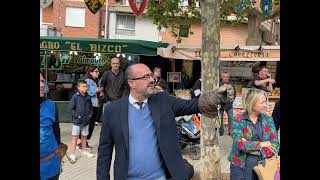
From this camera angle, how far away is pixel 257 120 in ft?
16.7

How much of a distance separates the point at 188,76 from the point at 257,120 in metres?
12.3

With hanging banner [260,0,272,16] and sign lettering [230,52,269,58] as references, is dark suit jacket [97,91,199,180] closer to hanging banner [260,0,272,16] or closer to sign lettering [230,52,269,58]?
hanging banner [260,0,272,16]

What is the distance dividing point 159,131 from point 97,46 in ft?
32.2

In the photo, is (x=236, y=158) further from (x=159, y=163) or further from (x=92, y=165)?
(x=92, y=165)

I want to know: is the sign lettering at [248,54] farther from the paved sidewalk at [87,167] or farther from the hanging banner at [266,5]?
the paved sidewalk at [87,167]

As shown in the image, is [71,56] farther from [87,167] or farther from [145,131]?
[145,131]

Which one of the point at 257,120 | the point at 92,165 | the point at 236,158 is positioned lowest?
the point at 92,165

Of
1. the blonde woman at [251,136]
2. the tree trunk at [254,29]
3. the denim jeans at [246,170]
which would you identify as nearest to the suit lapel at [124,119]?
the blonde woman at [251,136]

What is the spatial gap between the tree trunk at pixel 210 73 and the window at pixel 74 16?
27679 mm

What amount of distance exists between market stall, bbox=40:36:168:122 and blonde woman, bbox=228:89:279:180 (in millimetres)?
8330

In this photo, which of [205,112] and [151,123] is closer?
[205,112]
